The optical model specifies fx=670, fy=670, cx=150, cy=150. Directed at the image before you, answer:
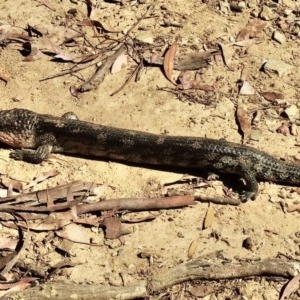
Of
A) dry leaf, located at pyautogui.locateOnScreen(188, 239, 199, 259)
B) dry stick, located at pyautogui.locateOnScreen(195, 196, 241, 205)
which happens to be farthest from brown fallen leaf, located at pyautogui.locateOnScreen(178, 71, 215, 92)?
dry leaf, located at pyautogui.locateOnScreen(188, 239, 199, 259)

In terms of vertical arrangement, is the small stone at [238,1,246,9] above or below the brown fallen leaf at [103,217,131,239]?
above

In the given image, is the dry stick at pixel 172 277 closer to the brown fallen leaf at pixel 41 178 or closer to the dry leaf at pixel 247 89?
the brown fallen leaf at pixel 41 178

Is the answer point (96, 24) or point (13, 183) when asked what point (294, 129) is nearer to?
point (96, 24)

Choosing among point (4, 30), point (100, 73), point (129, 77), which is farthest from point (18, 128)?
point (4, 30)

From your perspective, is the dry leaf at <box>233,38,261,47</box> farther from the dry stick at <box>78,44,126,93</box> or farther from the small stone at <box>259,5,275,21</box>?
the dry stick at <box>78,44,126,93</box>

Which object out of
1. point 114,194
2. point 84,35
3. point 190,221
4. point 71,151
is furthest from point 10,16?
point 190,221

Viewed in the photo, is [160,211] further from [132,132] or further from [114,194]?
[132,132]

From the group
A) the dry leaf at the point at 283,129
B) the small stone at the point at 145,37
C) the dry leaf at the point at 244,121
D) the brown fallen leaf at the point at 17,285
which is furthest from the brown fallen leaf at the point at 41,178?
the dry leaf at the point at 283,129
